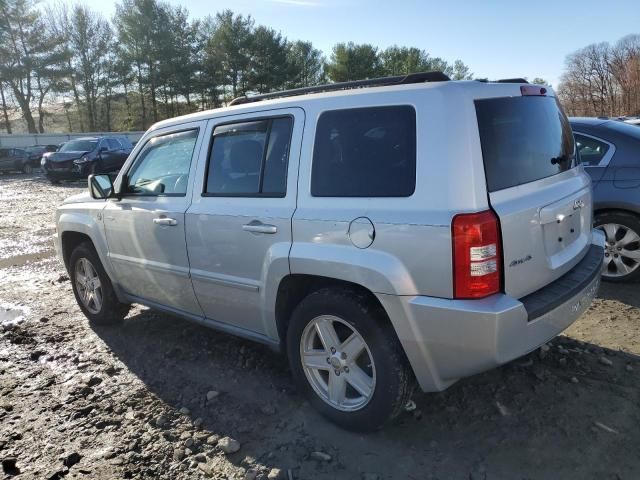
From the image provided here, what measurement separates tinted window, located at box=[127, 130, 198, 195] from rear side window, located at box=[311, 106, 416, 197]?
131 centimetres

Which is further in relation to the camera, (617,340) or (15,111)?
(15,111)

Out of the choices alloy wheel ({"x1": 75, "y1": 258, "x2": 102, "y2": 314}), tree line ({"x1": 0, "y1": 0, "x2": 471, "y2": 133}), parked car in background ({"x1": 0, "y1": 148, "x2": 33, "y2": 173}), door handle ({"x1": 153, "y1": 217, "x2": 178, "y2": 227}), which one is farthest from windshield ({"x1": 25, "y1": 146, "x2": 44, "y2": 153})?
door handle ({"x1": 153, "y1": 217, "x2": 178, "y2": 227})

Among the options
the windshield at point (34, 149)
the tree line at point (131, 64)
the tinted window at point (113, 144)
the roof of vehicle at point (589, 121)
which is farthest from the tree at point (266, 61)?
the roof of vehicle at point (589, 121)

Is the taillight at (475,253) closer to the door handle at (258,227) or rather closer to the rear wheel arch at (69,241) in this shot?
the door handle at (258,227)

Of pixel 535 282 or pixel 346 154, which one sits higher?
pixel 346 154

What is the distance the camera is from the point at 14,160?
27.8m

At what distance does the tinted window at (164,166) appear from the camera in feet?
12.5

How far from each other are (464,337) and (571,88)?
76.9m

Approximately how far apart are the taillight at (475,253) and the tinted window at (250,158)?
1169 millimetres

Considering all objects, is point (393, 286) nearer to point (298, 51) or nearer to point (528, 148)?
point (528, 148)

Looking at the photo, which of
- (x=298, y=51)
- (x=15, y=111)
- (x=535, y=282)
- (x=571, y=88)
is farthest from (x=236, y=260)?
(x=571, y=88)

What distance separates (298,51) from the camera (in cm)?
5988

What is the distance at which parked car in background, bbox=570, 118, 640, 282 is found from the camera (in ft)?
15.9

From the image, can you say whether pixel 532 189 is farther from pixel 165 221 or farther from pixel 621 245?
pixel 621 245
